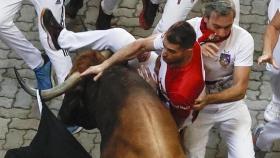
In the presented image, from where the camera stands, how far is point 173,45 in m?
4.12

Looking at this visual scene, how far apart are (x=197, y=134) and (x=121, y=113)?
81cm

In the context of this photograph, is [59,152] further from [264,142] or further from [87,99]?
[264,142]

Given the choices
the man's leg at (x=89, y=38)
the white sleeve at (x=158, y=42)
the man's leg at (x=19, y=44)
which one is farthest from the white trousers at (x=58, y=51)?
the white sleeve at (x=158, y=42)

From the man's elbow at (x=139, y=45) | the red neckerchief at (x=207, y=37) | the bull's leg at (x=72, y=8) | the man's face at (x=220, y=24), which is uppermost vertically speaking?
the man's face at (x=220, y=24)


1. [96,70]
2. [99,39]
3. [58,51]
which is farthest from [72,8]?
[96,70]

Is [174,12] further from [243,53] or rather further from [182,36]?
[182,36]

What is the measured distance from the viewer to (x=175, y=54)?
4.12 meters

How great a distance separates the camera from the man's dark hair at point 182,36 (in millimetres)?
4090

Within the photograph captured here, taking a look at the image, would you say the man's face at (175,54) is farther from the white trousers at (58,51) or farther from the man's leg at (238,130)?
the white trousers at (58,51)

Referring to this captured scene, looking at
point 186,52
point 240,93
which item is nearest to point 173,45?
point 186,52

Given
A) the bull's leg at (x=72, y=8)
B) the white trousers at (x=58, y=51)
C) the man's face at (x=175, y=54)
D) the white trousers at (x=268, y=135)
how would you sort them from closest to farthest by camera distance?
the man's face at (x=175, y=54) → the white trousers at (x=268, y=135) → the white trousers at (x=58, y=51) → the bull's leg at (x=72, y=8)

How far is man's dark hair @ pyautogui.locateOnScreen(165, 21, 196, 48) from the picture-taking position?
4090 mm

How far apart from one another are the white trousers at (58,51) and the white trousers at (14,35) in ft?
0.71

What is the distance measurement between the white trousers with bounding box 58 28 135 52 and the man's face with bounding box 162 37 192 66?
667 mm
